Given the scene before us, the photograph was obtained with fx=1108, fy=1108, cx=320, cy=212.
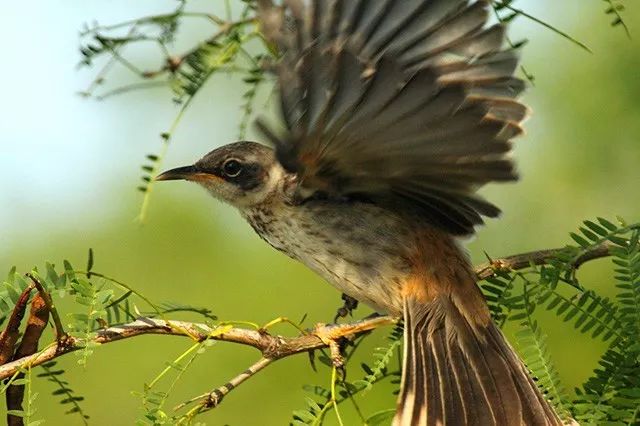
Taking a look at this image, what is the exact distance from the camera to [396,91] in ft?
11.1

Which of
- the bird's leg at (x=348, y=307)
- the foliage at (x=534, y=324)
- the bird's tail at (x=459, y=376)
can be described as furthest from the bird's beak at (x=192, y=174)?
the foliage at (x=534, y=324)

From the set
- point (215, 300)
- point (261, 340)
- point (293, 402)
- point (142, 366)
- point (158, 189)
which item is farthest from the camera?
point (158, 189)

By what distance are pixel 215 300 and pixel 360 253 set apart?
2.25m

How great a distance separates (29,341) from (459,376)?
1.60m

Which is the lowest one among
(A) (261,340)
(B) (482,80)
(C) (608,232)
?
(A) (261,340)

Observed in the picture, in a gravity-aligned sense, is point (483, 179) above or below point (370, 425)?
above

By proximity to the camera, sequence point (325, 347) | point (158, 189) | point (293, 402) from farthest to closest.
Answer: point (158, 189)
point (293, 402)
point (325, 347)

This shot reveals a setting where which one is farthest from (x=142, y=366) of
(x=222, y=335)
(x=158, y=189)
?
(x=222, y=335)

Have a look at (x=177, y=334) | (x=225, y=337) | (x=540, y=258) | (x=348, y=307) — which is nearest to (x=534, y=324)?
(x=540, y=258)

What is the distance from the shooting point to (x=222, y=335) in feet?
10.5

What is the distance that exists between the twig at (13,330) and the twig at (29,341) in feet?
0.08

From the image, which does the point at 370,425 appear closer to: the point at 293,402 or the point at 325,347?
the point at 325,347

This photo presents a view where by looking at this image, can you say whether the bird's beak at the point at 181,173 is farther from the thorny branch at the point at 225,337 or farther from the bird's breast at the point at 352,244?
the thorny branch at the point at 225,337

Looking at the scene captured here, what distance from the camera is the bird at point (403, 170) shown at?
3.43 m
